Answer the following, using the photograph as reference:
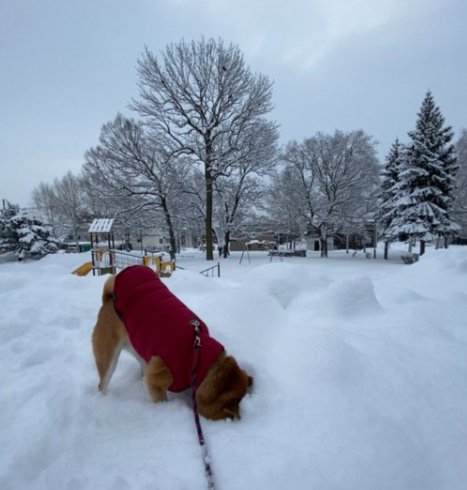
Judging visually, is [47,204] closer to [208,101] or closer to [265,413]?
[208,101]

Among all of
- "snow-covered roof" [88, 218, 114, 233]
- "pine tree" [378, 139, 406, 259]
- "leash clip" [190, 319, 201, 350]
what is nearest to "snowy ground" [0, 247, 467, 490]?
"leash clip" [190, 319, 201, 350]

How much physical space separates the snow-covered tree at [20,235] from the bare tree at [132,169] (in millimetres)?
4987

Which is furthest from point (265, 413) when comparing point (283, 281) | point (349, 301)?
point (283, 281)

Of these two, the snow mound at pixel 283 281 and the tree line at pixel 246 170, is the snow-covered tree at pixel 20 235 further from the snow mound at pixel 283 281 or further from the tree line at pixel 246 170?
the snow mound at pixel 283 281

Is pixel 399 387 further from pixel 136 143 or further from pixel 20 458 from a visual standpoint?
pixel 136 143

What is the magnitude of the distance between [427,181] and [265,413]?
71.1 ft

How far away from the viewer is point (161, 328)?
1834mm

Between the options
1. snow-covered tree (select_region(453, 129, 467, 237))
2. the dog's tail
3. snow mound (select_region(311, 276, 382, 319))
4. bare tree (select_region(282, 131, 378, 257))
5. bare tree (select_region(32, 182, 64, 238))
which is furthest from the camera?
bare tree (select_region(32, 182, 64, 238))

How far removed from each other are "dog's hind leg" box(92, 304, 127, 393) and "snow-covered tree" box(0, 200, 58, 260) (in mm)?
18458

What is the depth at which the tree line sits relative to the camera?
16734 mm

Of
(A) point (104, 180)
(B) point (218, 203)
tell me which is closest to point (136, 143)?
(A) point (104, 180)

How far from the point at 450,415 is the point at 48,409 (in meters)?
2.53

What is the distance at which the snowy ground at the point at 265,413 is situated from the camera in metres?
1.35

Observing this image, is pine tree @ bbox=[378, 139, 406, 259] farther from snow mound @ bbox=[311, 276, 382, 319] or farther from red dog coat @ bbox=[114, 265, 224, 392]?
red dog coat @ bbox=[114, 265, 224, 392]
